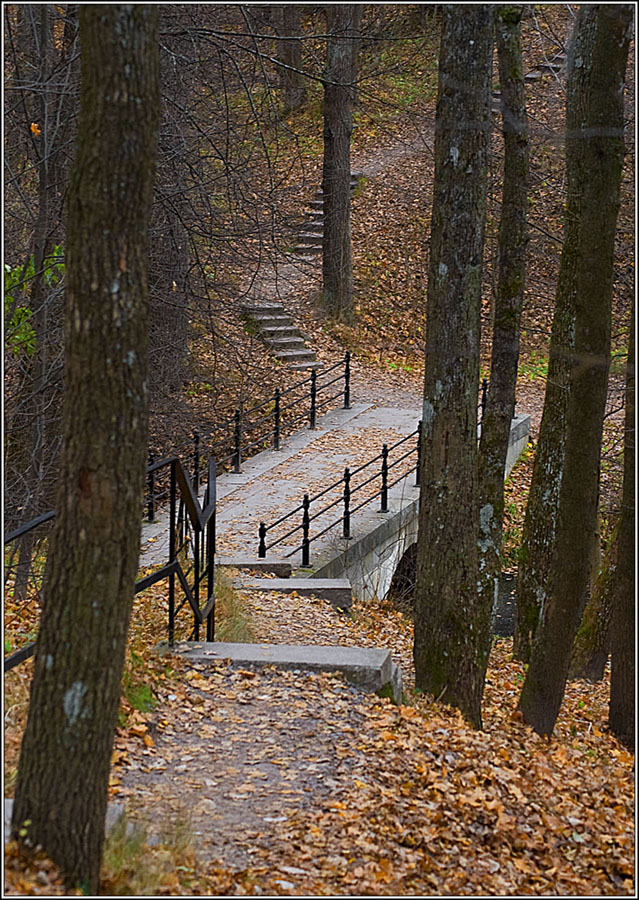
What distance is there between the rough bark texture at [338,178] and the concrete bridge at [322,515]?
20.4 feet

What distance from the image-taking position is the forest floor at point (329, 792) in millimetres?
4594

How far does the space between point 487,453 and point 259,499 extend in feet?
14.9

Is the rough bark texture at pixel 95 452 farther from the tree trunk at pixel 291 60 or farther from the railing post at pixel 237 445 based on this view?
the tree trunk at pixel 291 60

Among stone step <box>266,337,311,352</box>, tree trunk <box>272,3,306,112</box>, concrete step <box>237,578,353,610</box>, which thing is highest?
tree trunk <box>272,3,306,112</box>

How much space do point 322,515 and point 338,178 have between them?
38.2 ft

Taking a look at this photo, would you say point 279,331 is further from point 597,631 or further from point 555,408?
point 555,408

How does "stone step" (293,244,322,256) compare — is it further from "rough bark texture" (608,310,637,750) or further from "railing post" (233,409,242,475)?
"rough bark texture" (608,310,637,750)

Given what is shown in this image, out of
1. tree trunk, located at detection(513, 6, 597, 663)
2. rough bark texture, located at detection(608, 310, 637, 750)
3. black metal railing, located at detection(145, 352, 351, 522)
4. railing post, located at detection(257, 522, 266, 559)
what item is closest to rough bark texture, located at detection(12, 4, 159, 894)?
rough bark texture, located at detection(608, 310, 637, 750)

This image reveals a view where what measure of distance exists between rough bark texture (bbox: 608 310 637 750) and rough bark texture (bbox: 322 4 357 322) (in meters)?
15.0

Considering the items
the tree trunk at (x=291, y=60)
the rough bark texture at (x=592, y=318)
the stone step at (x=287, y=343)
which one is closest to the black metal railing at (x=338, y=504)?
the rough bark texture at (x=592, y=318)

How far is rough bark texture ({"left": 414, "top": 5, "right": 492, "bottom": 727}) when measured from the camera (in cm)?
701

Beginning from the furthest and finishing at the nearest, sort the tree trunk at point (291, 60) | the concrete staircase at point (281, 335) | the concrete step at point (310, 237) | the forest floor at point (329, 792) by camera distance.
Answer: the concrete step at point (310, 237)
the tree trunk at point (291, 60)
the concrete staircase at point (281, 335)
the forest floor at point (329, 792)

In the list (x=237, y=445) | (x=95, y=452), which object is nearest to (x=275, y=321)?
(x=237, y=445)

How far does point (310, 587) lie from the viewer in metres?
10.6
